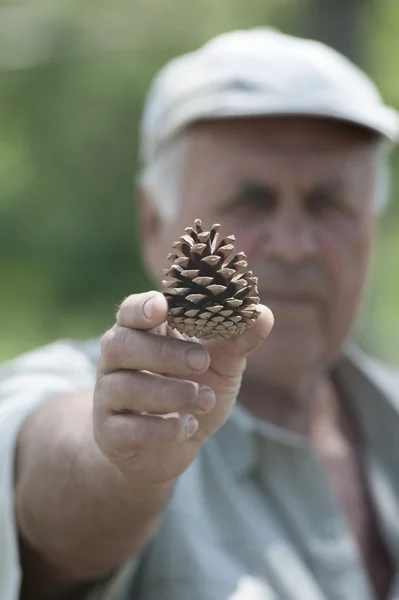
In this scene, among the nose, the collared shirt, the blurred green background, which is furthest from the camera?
the blurred green background

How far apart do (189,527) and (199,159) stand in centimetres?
101

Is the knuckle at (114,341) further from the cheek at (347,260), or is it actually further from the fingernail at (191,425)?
the cheek at (347,260)

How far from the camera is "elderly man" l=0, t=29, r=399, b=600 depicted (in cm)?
146

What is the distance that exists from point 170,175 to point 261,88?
0.37m

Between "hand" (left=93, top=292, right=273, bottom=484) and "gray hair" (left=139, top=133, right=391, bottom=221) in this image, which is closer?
"hand" (left=93, top=292, right=273, bottom=484)

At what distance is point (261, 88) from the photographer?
2.48 metres

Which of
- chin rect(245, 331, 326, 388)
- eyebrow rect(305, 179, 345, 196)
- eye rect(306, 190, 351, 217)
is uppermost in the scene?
eyebrow rect(305, 179, 345, 196)

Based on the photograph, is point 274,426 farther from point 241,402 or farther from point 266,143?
point 266,143

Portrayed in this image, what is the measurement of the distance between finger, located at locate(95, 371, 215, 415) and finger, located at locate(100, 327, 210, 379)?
0.02m

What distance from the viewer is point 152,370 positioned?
1.32 metres

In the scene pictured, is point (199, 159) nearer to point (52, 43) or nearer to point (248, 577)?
point (248, 577)

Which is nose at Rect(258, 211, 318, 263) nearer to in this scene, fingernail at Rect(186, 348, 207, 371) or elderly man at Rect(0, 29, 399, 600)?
elderly man at Rect(0, 29, 399, 600)

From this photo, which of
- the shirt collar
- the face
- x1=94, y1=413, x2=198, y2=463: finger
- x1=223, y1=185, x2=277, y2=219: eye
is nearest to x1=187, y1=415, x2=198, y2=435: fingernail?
x1=94, y1=413, x2=198, y2=463: finger

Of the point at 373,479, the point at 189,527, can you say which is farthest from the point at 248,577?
the point at 373,479
